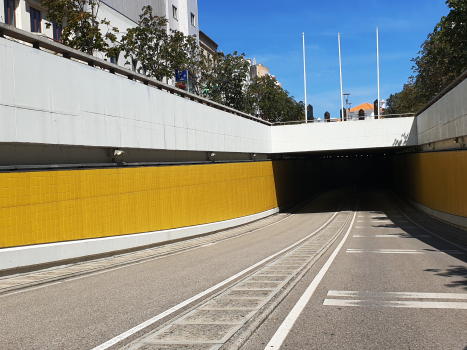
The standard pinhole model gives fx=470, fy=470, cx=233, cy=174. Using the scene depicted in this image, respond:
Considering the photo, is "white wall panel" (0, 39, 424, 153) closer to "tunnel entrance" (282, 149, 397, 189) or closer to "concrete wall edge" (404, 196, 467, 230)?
"concrete wall edge" (404, 196, 467, 230)

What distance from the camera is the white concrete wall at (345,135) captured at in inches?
1384

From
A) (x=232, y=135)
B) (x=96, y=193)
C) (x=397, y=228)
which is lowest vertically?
(x=397, y=228)

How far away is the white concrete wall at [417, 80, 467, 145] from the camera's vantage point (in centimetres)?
2069

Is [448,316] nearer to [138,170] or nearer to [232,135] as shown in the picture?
[138,170]

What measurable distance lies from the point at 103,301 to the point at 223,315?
8.24 feet

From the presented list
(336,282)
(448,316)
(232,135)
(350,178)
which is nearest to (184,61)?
(232,135)

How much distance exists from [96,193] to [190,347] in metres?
10.1

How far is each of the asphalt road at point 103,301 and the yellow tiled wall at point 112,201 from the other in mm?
2181

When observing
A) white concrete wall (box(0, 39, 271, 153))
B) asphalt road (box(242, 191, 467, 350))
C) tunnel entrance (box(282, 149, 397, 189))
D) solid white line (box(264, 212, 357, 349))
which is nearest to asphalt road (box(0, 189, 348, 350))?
solid white line (box(264, 212, 357, 349))

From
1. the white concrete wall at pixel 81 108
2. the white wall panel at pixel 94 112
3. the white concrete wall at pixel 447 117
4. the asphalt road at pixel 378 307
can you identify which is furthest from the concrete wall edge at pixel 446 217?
the white concrete wall at pixel 81 108

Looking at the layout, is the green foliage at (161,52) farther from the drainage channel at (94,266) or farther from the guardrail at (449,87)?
the guardrail at (449,87)

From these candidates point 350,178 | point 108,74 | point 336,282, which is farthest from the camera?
→ point 350,178

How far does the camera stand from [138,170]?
1753 cm

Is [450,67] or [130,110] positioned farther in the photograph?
[450,67]
